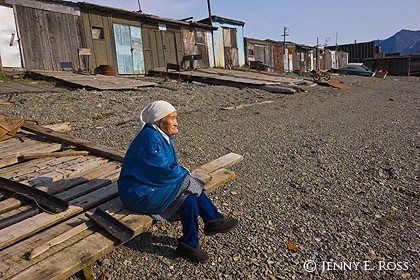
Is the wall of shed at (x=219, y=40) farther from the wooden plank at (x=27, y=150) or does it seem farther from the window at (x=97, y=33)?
the wooden plank at (x=27, y=150)

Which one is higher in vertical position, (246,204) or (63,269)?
(63,269)

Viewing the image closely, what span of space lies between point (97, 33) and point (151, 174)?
14171 millimetres

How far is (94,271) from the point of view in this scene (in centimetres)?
245

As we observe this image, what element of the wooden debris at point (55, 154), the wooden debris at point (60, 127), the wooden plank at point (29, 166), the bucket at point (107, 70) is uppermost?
the bucket at point (107, 70)

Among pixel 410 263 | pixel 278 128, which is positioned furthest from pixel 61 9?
pixel 410 263

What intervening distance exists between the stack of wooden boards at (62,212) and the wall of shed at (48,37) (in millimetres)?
8855

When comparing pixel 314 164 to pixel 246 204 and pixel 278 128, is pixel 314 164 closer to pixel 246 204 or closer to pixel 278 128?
pixel 246 204

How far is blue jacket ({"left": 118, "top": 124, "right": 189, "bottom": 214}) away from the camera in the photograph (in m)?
2.55

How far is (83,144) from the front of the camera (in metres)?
4.75

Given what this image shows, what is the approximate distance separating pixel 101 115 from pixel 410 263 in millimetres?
6914

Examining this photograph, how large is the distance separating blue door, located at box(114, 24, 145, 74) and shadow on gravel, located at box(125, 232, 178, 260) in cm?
1405

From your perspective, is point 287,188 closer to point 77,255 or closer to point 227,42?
point 77,255

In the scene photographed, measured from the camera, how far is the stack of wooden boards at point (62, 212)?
6.99ft

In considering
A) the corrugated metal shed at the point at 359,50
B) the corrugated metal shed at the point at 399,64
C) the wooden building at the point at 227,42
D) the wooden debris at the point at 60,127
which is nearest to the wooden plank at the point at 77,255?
the wooden debris at the point at 60,127
